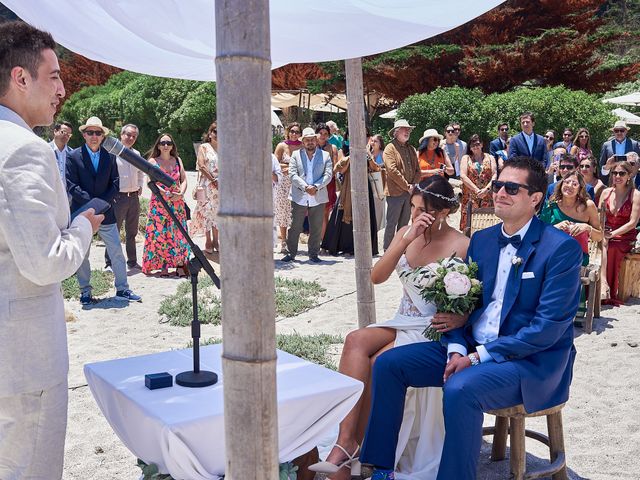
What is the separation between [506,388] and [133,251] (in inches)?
315

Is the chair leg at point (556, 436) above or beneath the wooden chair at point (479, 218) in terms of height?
beneath

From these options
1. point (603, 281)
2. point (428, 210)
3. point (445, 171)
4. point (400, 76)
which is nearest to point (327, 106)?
point (400, 76)

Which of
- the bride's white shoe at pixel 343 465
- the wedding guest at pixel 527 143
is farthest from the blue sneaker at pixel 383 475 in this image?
the wedding guest at pixel 527 143

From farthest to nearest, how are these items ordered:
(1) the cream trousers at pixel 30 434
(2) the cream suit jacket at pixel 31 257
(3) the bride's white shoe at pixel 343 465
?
1. (3) the bride's white shoe at pixel 343 465
2. (1) the cream trousers at pixel 30 434
3. (2) the cream suit jacket at pixel 31 257

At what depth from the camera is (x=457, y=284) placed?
3.71 m

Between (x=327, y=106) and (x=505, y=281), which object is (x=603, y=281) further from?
(x=327, y=106)

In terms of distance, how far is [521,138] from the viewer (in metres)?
11.7

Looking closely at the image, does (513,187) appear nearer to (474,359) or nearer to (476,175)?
(474,359)

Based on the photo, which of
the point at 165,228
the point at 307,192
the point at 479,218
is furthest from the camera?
the point at 307,192

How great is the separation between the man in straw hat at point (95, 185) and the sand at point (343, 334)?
290 millimetres

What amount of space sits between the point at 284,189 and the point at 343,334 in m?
4.59

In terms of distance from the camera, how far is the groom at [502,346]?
341cm

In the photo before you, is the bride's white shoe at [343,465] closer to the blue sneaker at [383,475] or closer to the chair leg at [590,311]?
the blue sneaker at [383,475]

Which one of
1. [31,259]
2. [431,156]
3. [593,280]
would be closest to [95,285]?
[431,156]
